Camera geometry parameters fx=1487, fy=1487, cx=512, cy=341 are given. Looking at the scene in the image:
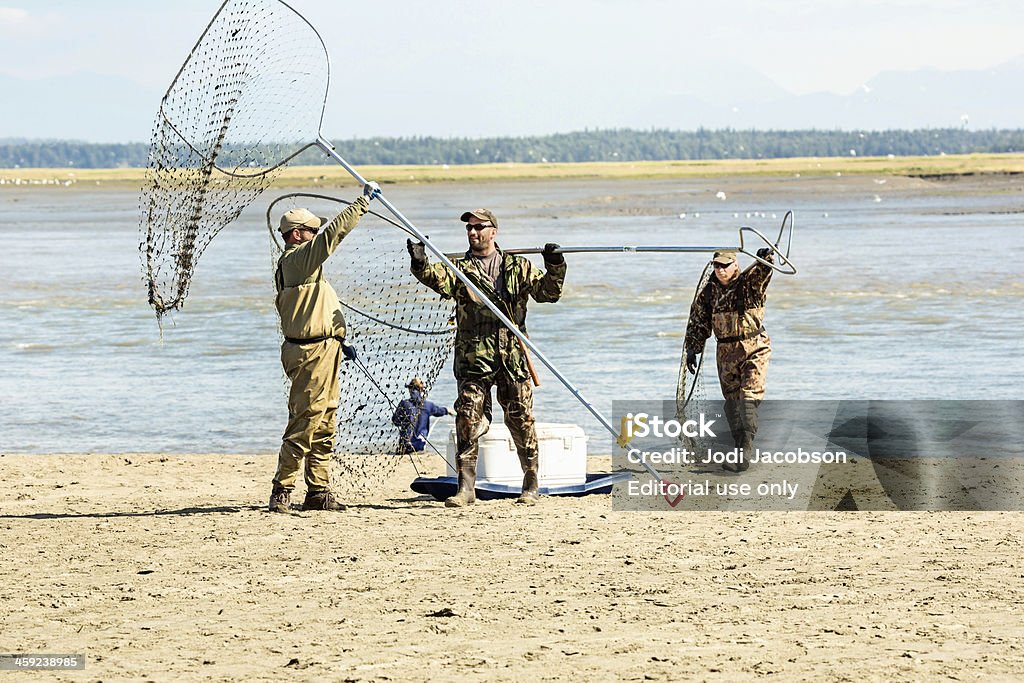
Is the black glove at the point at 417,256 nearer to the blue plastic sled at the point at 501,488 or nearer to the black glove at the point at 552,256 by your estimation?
the black glove at the point at 552,256

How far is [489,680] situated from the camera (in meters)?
5.80

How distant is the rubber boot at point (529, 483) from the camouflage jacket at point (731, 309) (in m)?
1.97

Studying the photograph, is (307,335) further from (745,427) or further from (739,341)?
(745,427)

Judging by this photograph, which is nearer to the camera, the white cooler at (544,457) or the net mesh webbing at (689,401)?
the white cooler at (544,457)

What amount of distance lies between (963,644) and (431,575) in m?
2.62

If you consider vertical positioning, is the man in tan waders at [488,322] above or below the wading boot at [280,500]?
above

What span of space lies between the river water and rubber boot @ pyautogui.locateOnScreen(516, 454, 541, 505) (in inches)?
121

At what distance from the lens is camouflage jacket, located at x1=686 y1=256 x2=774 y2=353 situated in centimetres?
1045

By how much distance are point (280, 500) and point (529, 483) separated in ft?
5.05

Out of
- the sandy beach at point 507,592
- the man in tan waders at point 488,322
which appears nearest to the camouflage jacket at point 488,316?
the man in tan waders at point 488,322

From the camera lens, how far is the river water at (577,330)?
15.0 metres

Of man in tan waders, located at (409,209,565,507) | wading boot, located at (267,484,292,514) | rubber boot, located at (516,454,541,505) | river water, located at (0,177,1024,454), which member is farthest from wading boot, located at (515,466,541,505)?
river water, located at (0,177,1024,454)

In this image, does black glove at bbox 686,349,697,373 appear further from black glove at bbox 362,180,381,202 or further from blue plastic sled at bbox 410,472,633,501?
black glove at bbox 362,180,381,202

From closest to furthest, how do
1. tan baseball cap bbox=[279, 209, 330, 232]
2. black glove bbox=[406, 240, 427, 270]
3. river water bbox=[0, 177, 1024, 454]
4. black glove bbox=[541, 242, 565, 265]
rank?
black glove bbox=[541, 242, 565, 265], black glove bbox=[406, 240, 427, 270], tan baseball cap bbox=[279, 209, 330, 232], river water bbox=[0, 177, 1024, 454]
